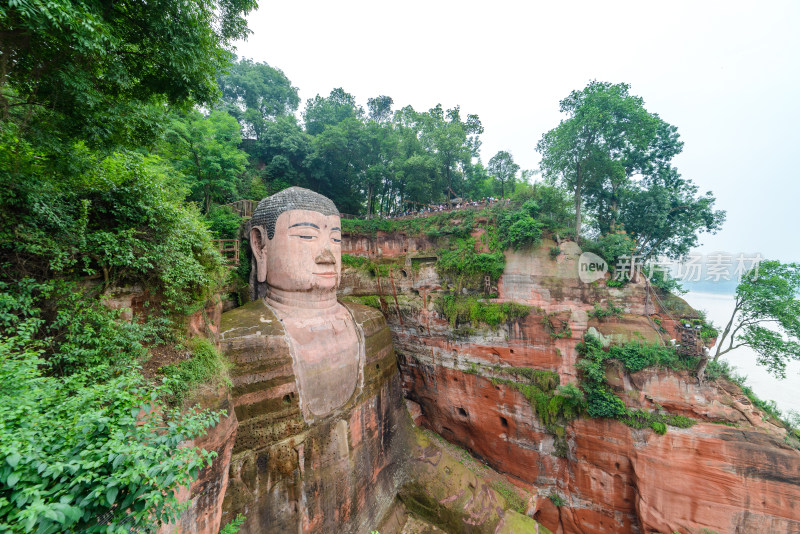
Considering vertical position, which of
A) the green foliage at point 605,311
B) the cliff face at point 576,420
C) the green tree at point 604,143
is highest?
the green tree at point 604,143

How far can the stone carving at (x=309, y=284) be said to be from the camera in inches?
300

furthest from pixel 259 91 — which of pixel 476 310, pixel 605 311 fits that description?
pixel 605 311

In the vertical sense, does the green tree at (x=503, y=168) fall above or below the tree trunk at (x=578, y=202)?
above

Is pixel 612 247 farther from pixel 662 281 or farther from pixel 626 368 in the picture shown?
pixel 626 368

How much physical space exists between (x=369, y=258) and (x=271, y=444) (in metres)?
8.50

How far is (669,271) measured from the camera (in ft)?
33.1

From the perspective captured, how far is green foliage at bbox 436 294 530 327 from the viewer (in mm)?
10712

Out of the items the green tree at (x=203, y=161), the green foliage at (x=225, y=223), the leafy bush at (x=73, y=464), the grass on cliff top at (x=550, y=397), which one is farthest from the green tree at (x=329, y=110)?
the leafy bush at (x=73, y=464)

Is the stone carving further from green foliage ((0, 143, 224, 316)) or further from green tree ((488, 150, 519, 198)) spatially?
green tree ((488, 150, 519, 198))

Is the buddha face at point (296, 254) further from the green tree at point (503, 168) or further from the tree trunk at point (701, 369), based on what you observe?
the green tree at point (503, 168)

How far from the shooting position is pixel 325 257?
820 cm

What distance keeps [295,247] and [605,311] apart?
1060cm

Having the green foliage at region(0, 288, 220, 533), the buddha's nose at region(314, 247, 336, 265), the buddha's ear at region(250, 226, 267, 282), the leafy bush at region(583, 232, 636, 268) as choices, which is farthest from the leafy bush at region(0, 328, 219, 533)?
the leafy bush at region(583, 232, 636, 268)

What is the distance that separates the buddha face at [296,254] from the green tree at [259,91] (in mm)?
14374
